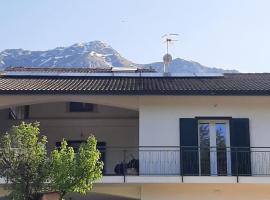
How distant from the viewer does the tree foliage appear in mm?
13750

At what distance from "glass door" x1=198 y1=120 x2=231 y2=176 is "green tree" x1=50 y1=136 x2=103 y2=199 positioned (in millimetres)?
5842

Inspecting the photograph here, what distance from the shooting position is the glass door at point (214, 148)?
1919cm

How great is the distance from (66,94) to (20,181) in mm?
5492

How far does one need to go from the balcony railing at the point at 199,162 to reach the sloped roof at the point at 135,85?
6.65ft

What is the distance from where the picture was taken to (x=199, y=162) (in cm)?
1911

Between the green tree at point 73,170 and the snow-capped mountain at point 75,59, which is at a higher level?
the snow-capped mountain at point 75,59

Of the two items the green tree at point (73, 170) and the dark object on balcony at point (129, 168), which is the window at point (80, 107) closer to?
the dark object on balcony at point (129, 168)

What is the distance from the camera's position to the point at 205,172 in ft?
63.0

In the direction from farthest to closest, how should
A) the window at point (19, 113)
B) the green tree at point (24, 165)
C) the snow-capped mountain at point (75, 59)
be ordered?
the snow-capped mountain at point (75, 59)
the window at point (19, 113)
the green tree at point (24, 165)

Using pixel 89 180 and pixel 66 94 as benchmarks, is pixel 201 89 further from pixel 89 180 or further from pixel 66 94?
pixel 89 180

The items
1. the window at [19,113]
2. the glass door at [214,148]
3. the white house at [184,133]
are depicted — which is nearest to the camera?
the white house at [184,133]

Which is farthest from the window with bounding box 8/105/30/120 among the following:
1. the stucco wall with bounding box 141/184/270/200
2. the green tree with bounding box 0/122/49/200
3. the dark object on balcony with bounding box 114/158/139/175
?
the green tree with bounding box 0/122/49/200

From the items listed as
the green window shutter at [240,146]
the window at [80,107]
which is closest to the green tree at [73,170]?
the green window shutter at [240,146]

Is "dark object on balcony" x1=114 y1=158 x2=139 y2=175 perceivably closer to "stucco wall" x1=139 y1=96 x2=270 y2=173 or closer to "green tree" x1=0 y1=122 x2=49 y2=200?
"stucco wall" x1=139 y1=96 x2=270 y2=173
